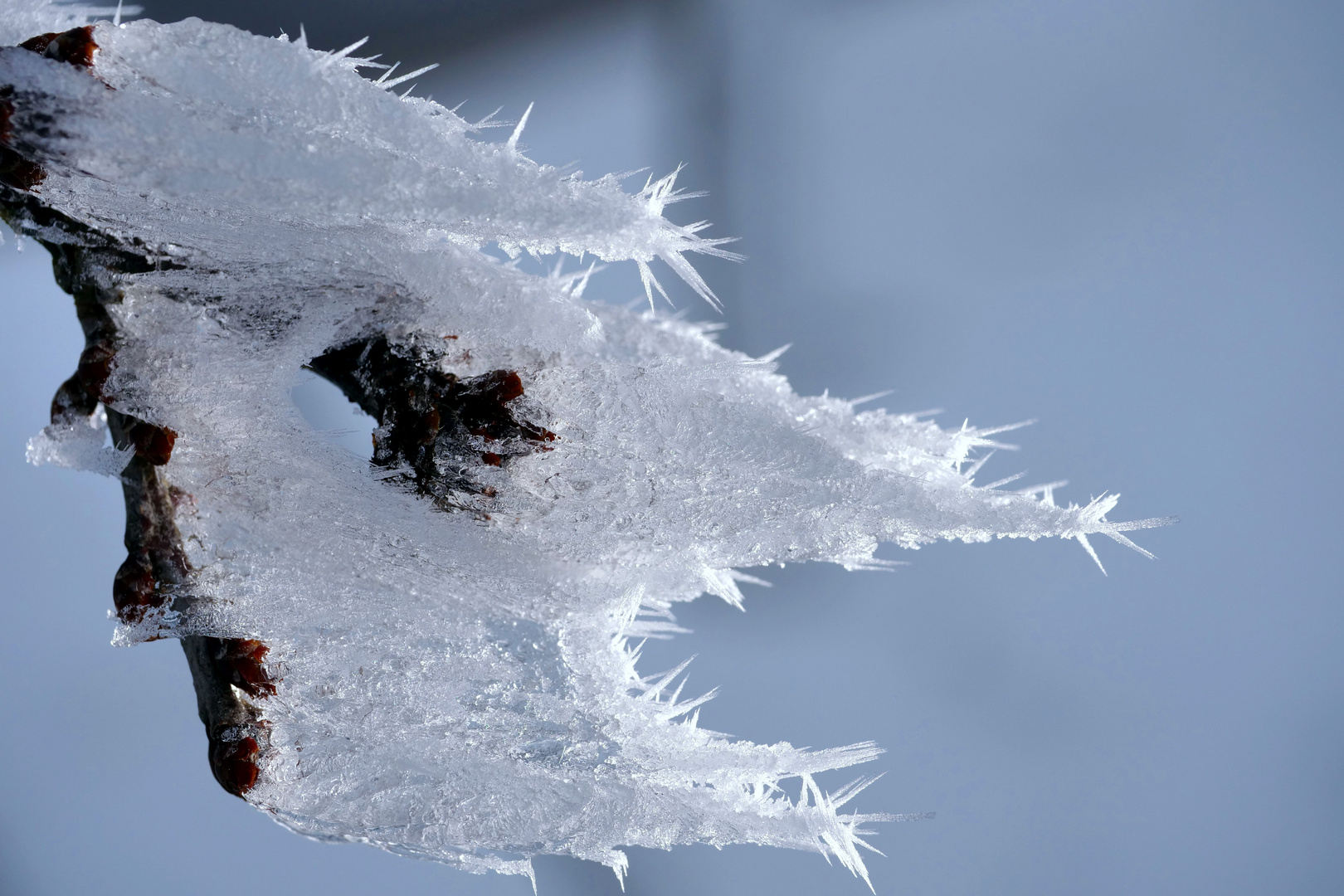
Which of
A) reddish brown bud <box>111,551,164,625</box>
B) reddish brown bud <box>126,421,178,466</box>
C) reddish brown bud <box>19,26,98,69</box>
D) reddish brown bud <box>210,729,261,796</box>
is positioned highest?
reddish brown bud <box>19,26,98,69</box>

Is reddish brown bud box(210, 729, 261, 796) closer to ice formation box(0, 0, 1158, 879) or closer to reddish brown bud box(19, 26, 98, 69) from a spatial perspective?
ice formation box(0, 0, 1158, 879)

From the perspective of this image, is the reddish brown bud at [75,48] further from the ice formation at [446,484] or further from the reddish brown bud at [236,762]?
the reddish brown bud at [236,762]

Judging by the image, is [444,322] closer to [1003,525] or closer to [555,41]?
[1003,525]

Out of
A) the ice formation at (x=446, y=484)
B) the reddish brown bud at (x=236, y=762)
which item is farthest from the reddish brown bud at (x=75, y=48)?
the reddish brown bud at (x=236, y=762)

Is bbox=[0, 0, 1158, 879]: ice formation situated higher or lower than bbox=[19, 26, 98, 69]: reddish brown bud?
lower

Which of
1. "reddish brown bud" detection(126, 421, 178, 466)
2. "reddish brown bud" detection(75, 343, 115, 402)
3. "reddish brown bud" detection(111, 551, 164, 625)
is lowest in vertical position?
"reddish brown bud" detection(111, 551, 164, 625)

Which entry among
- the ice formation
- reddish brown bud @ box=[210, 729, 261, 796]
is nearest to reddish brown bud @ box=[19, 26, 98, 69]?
the ice formation

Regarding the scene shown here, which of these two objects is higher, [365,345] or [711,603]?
[711,603]

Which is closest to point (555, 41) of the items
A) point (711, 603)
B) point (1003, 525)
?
point (711, 603)
